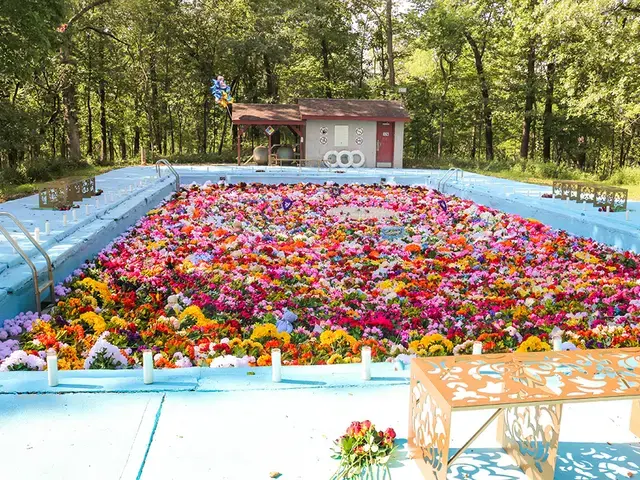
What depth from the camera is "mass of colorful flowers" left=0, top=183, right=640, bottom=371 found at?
3977 millimetres

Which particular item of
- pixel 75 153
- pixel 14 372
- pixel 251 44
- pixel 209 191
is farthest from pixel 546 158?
pixel 14 372

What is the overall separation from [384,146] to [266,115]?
465 cm

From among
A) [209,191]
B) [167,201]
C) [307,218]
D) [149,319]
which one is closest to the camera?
[149,319]

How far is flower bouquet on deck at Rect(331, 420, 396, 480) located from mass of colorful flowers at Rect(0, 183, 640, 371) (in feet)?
4.06

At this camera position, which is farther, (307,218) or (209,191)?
(209,191)

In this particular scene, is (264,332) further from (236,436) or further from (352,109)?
(352,109)

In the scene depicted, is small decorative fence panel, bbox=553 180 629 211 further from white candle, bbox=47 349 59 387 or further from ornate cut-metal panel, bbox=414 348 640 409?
white candle, bbox=47 349 59 387

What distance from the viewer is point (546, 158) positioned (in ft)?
82.0

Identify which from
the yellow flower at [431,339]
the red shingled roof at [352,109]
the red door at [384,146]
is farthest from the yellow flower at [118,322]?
the red door at [384,146]

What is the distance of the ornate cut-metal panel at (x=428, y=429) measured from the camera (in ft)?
6.80

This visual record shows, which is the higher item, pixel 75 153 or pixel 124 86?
pixel 124 86

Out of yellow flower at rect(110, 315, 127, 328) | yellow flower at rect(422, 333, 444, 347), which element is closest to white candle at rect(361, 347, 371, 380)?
yellow flower at rect(422, 333, 444, 347)

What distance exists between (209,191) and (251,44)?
44.2ft

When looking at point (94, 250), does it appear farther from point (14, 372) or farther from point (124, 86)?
point (124, 86)
